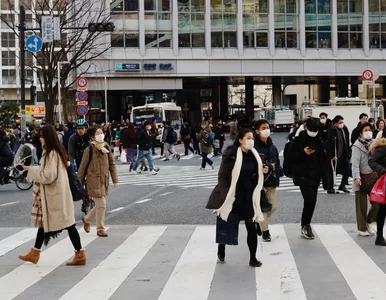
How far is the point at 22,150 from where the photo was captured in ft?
60.4

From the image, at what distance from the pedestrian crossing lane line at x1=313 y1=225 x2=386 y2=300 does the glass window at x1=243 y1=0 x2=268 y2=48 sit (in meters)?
50.3

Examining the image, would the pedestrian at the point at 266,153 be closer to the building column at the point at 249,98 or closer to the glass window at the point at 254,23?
the glass window at the point at 254,23

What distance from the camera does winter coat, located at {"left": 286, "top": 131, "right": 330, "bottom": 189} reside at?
29.5 feet

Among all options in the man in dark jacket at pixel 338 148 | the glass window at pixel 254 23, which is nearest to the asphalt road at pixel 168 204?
the man in dark jacket at pixel 338 148

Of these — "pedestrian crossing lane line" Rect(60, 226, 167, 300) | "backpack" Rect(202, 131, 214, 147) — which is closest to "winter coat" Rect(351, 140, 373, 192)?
"pedestrian crossing lane line" Rect(60, 226, 167, 300)

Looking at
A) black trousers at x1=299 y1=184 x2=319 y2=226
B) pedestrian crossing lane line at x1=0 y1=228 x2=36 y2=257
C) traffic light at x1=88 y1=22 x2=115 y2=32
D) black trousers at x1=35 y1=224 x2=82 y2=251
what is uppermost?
traffic light at x1=88 y1=22 x2=115 y2=32

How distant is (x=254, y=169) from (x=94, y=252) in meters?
2.53

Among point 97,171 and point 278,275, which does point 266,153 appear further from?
point 97,171

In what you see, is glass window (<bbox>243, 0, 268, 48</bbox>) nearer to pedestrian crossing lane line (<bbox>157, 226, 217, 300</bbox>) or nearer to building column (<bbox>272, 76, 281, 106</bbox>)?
building column (<bbox>272, 76, 281, 106</bbox>)

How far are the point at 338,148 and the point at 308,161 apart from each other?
6.14m

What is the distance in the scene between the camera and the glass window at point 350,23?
2389 inches

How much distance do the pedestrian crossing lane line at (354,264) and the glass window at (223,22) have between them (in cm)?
4947

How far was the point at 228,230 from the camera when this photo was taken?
295 inches

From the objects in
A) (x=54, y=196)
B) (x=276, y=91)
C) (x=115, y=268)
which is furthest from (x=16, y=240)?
(x=276, y=91)
